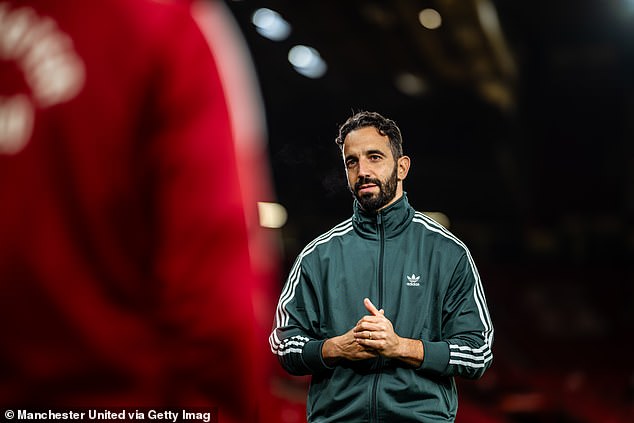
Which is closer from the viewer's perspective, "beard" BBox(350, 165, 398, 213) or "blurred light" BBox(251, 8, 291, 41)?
"beard" BBox(350, 165, 398, 213)

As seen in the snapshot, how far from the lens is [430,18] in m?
6.39

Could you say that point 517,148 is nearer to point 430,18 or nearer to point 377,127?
point 430,18

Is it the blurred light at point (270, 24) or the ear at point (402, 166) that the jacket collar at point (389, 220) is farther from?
the blurred light at point (270, 24)

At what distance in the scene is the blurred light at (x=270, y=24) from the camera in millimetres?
5926

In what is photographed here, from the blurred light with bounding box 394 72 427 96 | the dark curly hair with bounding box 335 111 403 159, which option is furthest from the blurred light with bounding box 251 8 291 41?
the dark curly hair with bounding box 335 111 403 159

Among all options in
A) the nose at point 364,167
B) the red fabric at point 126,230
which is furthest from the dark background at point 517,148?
the red fabric at point 126,230

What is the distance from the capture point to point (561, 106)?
873 centimetres

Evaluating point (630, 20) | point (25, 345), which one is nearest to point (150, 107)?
point (25, 345)

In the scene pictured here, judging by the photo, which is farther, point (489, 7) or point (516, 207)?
point (516, 207)

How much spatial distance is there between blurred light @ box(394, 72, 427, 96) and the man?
18.3ft

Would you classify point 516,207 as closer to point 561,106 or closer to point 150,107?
point 561,106

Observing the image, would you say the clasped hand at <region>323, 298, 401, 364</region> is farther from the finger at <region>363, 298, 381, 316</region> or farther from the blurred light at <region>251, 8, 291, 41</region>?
the blurred light at <region>251, 8, 291, 41</region>

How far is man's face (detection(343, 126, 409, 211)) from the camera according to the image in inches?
75.4

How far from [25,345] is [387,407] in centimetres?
113
